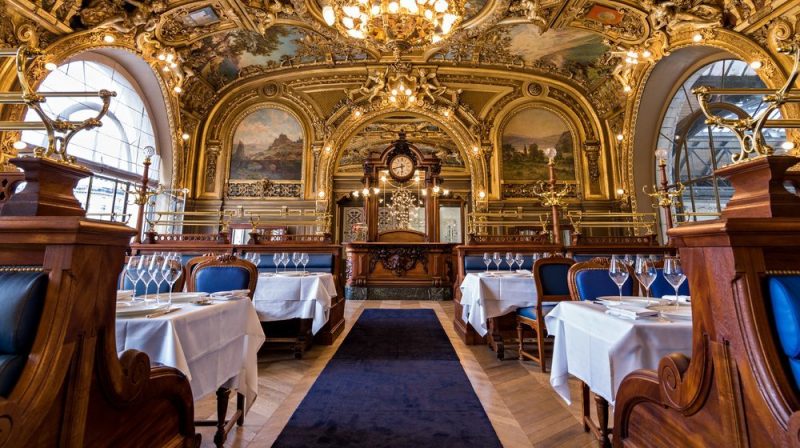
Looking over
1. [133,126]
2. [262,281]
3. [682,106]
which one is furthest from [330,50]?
[682,106]

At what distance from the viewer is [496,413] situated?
6.92ft

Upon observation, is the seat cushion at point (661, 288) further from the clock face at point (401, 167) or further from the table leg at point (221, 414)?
the clock face at point (401, 167)

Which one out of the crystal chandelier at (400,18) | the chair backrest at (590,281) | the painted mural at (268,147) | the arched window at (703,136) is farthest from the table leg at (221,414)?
the arched window at (703,136)

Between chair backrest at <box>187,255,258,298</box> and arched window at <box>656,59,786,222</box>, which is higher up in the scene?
arched window at <box>656,59,786,222</box>

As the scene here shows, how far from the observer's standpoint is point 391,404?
221 cm

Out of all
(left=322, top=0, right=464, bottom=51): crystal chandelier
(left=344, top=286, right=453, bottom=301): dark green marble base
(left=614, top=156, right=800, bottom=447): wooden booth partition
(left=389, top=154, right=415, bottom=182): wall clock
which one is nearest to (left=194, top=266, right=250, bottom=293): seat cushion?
(left=614, top=156, right=800, bottom=447): wooden booth partition

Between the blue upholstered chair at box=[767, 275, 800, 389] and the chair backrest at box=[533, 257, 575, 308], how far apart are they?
6.99 ft

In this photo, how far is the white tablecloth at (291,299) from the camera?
3275 millimetres

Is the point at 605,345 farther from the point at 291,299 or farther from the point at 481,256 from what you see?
the point at 481,256

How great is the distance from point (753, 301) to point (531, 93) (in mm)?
10664

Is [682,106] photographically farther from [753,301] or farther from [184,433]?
[184,433]

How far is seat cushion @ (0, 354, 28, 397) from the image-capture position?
64 centimetres

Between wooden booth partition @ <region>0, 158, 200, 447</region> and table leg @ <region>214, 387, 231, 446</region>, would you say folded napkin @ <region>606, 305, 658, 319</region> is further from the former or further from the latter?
table leg @ <region>214, 387, 231, 446</region>

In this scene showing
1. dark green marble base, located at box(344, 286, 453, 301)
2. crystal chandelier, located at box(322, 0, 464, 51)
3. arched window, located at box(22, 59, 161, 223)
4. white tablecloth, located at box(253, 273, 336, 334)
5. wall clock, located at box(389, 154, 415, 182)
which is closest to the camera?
white tablecloth, located at box(253, 273, 336, 334)
